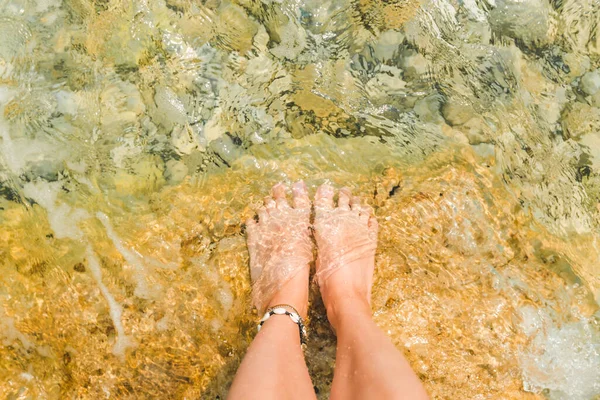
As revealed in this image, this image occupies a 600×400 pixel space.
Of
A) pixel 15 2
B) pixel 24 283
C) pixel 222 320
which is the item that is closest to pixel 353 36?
pixel 222 320

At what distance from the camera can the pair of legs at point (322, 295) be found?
5.30 feet

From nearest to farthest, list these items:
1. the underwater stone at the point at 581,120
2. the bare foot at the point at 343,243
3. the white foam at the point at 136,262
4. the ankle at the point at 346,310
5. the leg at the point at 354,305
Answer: the leg at the point at 354,305, the ankle at the point at 346,310, the white foam at the point at 136,262, the bare foot at the point at 343,243, the underwater stone at the point at 581,120

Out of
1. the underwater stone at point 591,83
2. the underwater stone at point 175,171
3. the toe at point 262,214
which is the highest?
the underwater stone at point 591,83

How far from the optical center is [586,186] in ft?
7.44

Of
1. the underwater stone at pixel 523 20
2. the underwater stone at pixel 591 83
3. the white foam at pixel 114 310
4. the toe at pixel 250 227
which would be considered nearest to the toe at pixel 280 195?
the toe at pixel 250 227

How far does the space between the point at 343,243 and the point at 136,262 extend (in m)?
1.01

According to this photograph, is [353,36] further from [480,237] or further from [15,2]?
[15,2]

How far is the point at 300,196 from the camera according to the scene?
93.0 inches

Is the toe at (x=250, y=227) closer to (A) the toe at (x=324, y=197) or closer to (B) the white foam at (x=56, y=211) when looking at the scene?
(A) the toe at (x=324, y=197)

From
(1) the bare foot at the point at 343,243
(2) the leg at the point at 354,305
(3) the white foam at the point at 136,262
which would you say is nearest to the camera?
(2) the leg at the point at 354,305

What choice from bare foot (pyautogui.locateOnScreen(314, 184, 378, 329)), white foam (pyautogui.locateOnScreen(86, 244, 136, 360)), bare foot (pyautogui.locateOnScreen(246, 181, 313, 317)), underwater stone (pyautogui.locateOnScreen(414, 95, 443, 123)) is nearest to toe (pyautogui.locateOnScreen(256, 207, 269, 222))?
bare foot (pyautogui.locateOnScreen(246, 181, 313, 317))

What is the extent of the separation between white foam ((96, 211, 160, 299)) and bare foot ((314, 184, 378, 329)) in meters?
0.82

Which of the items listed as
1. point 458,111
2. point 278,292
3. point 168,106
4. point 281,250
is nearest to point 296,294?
point 278,292

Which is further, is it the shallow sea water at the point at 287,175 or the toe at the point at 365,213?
the toe at the point at 365,213
